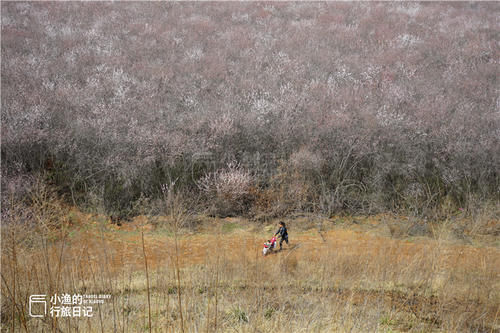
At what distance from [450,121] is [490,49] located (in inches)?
254

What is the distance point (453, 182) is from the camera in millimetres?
9219

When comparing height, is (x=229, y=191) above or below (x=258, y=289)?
below

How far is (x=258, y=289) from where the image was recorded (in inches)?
161

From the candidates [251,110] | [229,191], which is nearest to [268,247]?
[229,191]

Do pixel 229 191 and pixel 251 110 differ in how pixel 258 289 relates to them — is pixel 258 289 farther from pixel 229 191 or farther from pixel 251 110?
pixel 251 110

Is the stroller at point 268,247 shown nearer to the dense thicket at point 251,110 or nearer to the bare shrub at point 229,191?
the dense thicket at point 251,110

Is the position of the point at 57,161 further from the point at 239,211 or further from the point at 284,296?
the point at 284,296

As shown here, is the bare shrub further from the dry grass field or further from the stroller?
the stroller

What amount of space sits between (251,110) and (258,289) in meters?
7.81

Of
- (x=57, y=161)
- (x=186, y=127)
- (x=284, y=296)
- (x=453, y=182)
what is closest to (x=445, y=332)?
(x=284, y=296)

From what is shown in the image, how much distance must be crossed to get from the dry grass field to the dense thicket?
7.15ft

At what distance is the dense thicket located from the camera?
29.7 ft

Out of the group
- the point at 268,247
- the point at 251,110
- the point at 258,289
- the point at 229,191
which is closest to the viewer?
the point at 258,289

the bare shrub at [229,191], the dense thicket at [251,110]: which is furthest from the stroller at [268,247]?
the bare shrub at [229,191]
